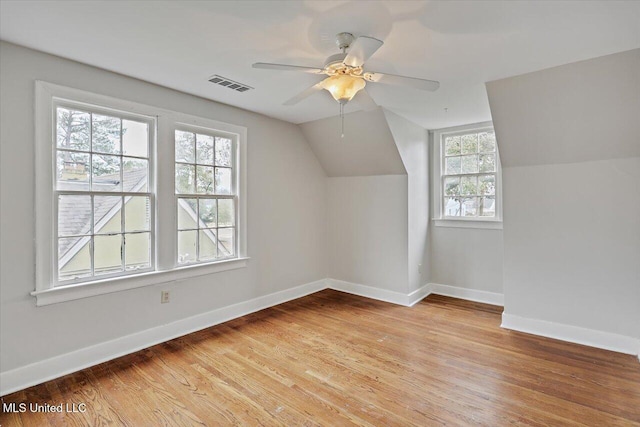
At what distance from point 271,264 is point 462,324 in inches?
94.5

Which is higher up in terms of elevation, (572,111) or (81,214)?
(572,111)

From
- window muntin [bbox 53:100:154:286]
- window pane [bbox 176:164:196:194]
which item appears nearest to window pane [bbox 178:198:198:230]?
window pane [bbox 176:164:196:194]

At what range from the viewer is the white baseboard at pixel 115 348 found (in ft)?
7.64

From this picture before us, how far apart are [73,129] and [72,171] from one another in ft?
1.14

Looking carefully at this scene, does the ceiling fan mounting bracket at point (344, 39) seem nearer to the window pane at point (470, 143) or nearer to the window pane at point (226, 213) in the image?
the window pane at point (226, 213)

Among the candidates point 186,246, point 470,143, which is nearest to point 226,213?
point 186,246

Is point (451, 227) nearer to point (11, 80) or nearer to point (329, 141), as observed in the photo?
point (329, 141)

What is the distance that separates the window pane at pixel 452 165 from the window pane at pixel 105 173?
4.11m

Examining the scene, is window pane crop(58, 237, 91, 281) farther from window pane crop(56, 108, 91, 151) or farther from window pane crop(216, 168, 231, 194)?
window pane crop(216, 168, 231, 194)

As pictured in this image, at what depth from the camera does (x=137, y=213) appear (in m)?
3.02

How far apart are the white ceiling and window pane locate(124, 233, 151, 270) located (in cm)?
146

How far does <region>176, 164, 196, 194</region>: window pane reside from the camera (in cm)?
331

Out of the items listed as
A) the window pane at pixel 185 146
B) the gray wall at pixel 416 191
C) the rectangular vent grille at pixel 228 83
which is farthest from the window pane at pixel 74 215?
the gray wall at pixel 416 191

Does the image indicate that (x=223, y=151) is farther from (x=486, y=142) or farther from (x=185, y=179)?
(x=486, y=142)
